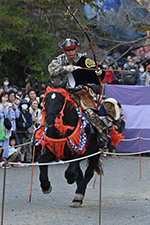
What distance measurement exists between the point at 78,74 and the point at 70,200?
6.94 ft

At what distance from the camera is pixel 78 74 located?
6.80 metres

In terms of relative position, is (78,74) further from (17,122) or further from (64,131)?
(17,122)

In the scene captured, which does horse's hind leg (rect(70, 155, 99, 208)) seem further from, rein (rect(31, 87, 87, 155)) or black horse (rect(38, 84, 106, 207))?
rein (rect(31, 87, 87, 155))

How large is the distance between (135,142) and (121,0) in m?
5.08

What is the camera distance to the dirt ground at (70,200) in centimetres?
555

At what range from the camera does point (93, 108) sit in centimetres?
703

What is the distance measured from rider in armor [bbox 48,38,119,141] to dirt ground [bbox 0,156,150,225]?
129 cm

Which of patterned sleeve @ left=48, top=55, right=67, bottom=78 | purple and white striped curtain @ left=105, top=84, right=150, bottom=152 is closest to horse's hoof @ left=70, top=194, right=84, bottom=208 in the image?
patterned sleeve @ left=48, top=55, right=67, bottom=78

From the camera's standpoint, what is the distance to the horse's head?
5.66 metres

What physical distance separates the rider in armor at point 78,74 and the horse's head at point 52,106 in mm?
711

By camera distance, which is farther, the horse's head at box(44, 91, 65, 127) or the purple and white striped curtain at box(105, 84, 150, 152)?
the purple and white striped curtain at box(105, 84, 150, 152)

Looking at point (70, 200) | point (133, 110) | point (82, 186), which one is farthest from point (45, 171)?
point (133, 110)

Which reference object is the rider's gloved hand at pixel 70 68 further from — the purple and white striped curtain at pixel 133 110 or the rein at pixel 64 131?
the purple and white striped curtain at pixel 133 110

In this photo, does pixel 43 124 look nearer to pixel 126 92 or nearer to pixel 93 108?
pixel 93 108
